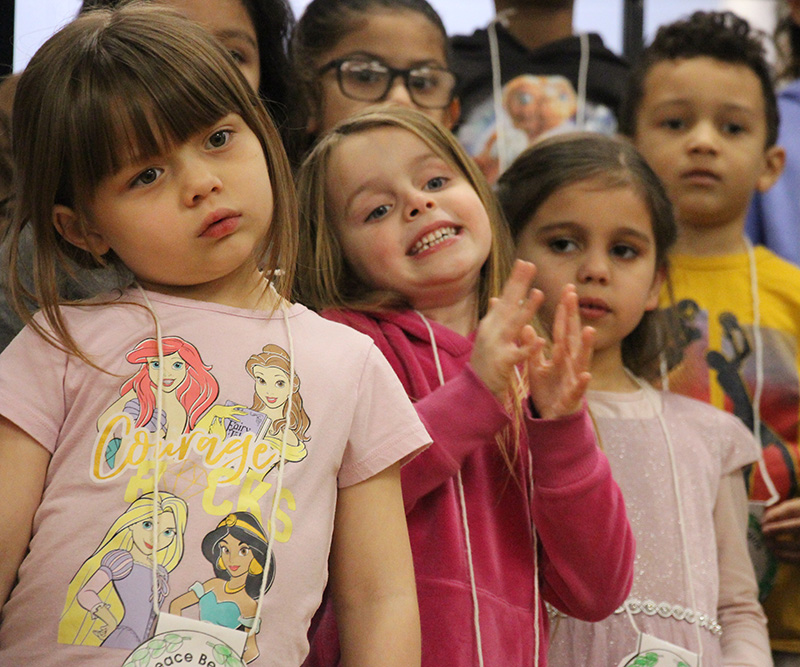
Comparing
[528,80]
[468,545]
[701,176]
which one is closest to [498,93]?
[528,80]

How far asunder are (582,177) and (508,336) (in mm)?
564

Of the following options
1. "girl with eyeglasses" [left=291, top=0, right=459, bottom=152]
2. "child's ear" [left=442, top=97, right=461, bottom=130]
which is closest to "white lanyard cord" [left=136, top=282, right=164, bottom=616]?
"girl with eyeglasses" [left=291, top=0, right=459, bottom=152]

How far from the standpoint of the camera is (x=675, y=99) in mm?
2363

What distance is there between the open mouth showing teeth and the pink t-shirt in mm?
355

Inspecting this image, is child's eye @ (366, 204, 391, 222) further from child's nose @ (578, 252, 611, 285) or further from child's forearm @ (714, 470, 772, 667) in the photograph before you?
→ child's forearm @ (714, 470, 772, 667)

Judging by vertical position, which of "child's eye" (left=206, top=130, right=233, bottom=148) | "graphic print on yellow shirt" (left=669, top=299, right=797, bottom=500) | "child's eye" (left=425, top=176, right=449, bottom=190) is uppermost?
"child's eye" (left=206, top=130, right=233, bottom=148)

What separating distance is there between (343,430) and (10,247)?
1.51 ft

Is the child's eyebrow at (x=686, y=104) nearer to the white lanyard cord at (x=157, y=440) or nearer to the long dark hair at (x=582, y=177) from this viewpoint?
the long dark hair at (x=582, y=177)

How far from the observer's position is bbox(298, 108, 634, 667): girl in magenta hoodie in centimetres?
140

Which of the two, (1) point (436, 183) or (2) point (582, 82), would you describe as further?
(2) point (582, 82)

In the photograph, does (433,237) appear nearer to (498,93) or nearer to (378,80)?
(378,80)

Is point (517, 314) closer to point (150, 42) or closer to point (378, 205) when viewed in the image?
point (378, 205)

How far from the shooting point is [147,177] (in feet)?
3.88

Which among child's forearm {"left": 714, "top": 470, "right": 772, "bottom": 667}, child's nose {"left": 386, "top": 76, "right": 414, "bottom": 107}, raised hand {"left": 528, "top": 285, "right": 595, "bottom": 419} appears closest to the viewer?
raised hand {"left": 528, "top": 285, "right": 595, "bottom": 419}
